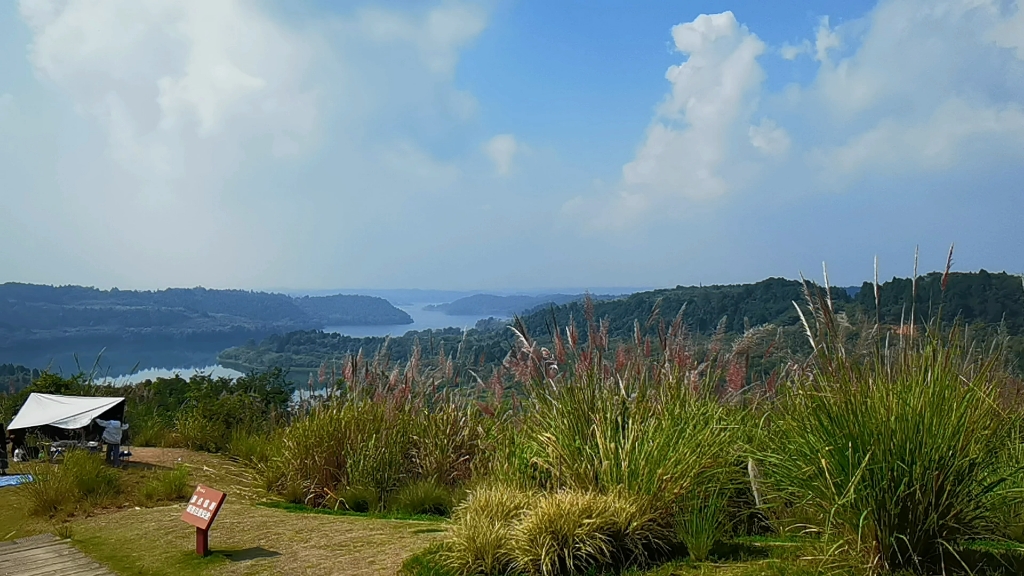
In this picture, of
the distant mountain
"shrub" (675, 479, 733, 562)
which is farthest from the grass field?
the distant mountain

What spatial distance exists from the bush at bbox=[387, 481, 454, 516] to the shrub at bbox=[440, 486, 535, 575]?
2.38 metres

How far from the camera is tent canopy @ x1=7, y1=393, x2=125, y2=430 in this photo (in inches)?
442

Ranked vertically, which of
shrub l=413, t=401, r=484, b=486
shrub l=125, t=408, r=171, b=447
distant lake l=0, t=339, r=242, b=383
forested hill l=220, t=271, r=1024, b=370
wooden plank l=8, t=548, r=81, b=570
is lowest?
distant lake l=0, t=339, r=242, b=383

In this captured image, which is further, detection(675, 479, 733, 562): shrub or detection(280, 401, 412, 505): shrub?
detection(280, 401, 412, 505): shrub

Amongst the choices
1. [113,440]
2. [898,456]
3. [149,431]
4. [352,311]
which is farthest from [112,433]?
[352,311]

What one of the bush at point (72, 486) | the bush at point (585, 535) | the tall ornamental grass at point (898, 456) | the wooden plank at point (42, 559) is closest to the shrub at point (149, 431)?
the bush at point (72, 486)

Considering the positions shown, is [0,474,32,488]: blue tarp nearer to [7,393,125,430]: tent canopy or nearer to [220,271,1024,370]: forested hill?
[7,393,125,430]: tent canopy

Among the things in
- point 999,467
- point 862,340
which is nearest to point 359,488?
point 862,340

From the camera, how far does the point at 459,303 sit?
230ft

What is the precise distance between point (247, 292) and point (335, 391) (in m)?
78.3

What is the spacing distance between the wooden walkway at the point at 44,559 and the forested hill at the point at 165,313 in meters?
43.5

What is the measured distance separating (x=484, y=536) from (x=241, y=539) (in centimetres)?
258

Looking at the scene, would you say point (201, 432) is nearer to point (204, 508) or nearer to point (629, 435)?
point (204, 508)

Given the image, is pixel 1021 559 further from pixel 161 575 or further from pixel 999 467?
pixel 161 575
